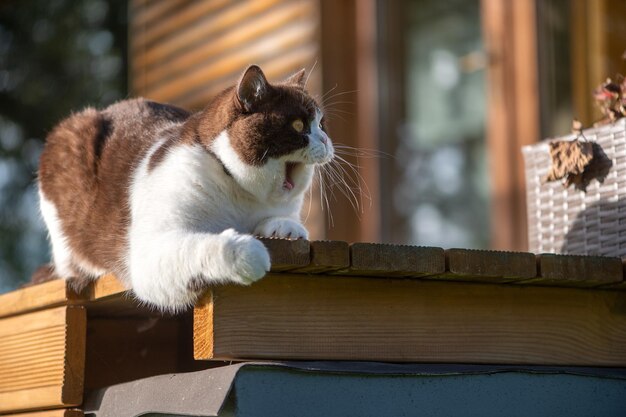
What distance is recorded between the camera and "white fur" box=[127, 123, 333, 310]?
5.84ft

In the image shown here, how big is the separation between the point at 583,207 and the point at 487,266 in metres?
0.58

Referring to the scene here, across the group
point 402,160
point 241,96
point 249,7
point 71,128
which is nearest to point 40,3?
point 249,7

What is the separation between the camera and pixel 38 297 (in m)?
2.30

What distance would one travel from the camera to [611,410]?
2008 millimetres

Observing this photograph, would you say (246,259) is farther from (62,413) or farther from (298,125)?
(62,413)

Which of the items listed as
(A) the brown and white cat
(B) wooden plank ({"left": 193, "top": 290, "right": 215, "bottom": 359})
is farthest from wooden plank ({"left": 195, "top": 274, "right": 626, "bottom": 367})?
(A) the brown and white cat

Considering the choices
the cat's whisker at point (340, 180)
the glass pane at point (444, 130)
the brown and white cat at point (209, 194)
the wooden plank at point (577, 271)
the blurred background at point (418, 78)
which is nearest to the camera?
the brown and white cat at point (209, 194)

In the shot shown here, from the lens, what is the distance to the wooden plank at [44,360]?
2156mm

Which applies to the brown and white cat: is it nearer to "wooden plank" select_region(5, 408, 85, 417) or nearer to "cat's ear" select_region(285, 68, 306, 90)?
"cat's ear" select_region(285, 68, 306, 90)

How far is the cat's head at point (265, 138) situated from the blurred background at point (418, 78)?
150 cm

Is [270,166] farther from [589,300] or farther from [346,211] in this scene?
[346,211]

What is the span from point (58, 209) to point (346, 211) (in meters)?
2.17

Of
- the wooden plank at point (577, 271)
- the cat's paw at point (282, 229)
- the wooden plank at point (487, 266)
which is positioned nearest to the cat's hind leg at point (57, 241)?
the cat's paw at point (282, 229)

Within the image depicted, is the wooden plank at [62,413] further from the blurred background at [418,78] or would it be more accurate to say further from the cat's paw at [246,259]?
the blurred background at [418,78]
